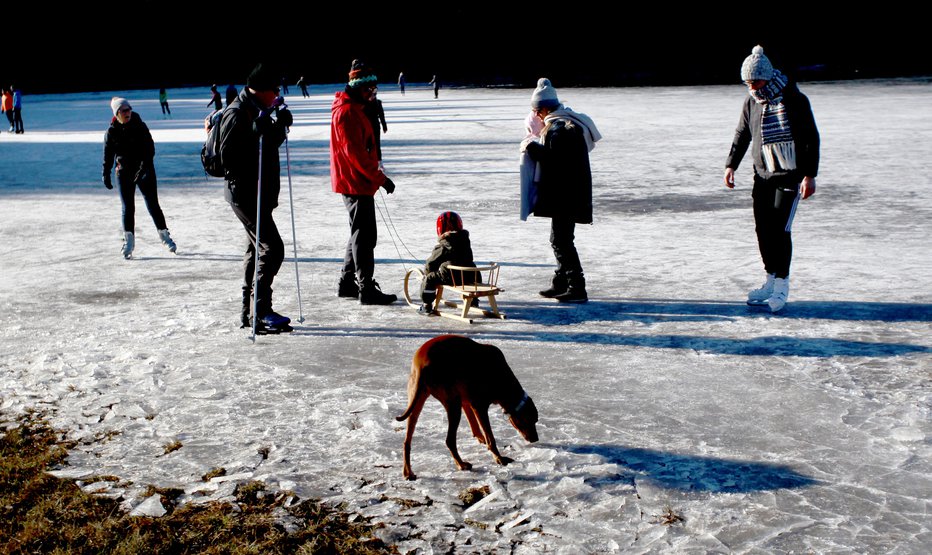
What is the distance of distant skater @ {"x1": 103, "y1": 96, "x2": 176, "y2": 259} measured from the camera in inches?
388

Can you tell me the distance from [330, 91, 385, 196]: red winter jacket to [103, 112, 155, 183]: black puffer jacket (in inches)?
133

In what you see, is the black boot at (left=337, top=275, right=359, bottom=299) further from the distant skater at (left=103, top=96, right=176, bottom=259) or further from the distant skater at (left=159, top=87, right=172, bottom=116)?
the distant skater at (left=159, top=87, right=172, bottom=116)

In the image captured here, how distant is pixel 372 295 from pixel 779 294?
10.6 ft

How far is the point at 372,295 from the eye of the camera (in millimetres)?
7703

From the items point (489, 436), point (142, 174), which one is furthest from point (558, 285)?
point (142, 174)

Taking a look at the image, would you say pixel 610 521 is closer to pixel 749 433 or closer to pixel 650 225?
pixel 749 433

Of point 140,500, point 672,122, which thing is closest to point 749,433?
point 140,500

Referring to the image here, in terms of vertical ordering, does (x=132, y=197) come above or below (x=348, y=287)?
above

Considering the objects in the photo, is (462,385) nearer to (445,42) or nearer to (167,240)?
(167,240)

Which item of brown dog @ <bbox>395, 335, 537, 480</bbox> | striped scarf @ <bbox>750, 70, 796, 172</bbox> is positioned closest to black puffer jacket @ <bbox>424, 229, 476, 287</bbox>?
striped scarf @ <bbox>750, 70, 796, 172</bbox>

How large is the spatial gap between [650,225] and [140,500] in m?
7.76

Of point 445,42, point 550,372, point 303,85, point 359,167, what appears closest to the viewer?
point 550,372

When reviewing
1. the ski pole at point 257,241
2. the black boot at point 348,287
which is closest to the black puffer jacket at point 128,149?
the black boot at point 348,287

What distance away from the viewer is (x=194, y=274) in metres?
9.05
